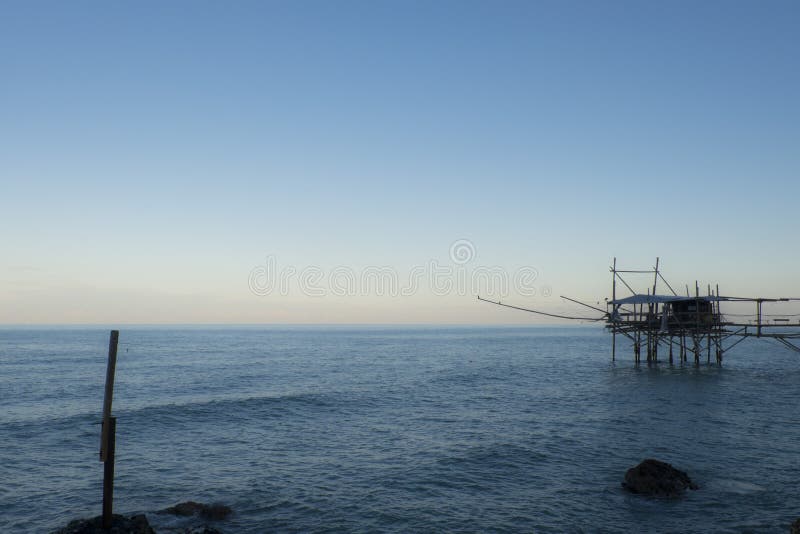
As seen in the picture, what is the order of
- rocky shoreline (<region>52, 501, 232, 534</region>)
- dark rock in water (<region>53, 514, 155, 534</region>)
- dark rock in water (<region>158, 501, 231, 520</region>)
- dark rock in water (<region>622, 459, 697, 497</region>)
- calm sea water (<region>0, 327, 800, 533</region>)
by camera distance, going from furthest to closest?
1. dark rock in water (<region>622, 459, 697, 497</region>)
2. calm sea water (<region>0, 327, 800, 533</region>)
3. dark rock in water (<region>158, 501, 231, 520</region>)
4. rocky shoreline (<region>52, 501, 232, 534</region>)
5. dark rock in water (<region>53, 514, 155, 534</region>)

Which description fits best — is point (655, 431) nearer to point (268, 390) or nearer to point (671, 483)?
point (671, 483)

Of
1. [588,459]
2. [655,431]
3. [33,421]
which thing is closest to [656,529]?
[588,459]

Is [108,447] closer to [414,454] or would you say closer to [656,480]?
[414,454]

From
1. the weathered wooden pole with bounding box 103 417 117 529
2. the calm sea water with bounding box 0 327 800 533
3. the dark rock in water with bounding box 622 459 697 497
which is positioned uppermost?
the weathered wooden pole with bounding box 103 417 117 529

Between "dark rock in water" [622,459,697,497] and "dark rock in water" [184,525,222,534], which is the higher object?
"dark rock in water" [622,459,697,497]

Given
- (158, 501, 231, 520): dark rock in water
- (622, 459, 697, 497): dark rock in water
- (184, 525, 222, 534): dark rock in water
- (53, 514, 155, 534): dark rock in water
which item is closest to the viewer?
(53, 514, 155, 534): dark rock in water

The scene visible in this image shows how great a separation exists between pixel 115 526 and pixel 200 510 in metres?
3.12

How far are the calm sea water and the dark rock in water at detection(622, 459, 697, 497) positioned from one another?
1.82 ft

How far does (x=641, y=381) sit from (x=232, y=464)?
41.5 m

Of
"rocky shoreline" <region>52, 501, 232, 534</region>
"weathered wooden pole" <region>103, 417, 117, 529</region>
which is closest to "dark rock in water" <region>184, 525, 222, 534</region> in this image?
"rocky shoreline" <region>52, 501, 232, 534</region>

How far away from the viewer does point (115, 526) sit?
1573 centimetres

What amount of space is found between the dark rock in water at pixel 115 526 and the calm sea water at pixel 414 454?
1.53 metres

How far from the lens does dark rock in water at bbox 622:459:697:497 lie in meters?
19.6

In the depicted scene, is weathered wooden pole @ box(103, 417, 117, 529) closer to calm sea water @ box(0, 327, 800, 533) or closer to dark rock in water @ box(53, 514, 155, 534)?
dark rock in water @ box(53, 514, 155, 534)
